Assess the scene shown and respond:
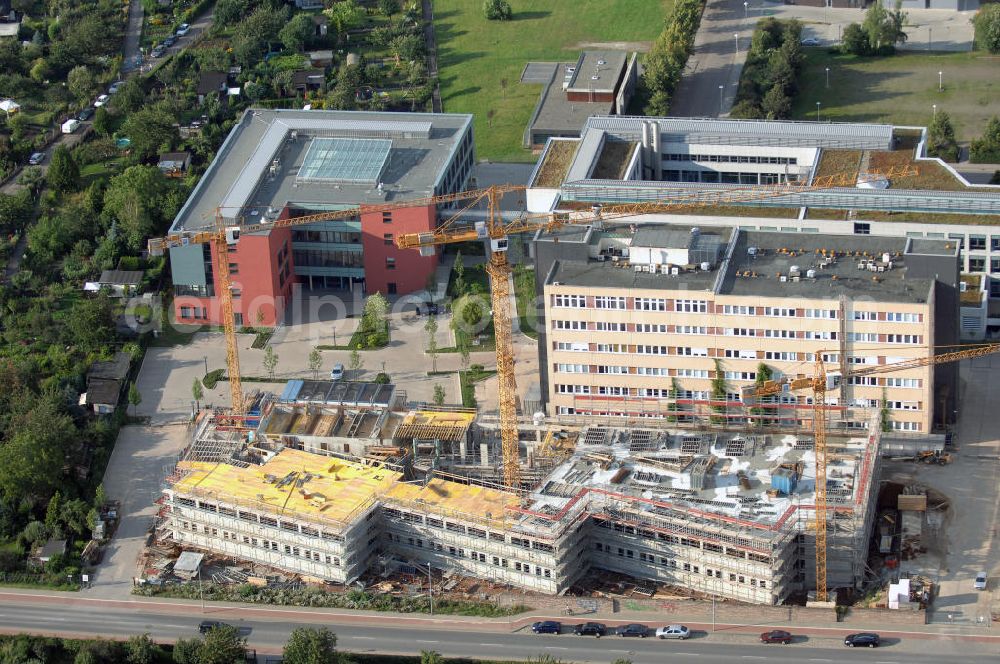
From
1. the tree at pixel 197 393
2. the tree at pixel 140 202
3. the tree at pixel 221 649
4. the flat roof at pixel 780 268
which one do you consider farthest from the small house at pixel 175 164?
the tree at pixel 221 649

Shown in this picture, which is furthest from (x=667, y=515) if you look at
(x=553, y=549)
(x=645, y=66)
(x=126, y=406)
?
(x=645, y=66)

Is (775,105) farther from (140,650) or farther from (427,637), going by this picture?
(140,650)

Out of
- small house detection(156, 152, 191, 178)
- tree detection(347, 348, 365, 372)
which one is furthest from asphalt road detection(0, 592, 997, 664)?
small house detection(156, 152, 191, 178)

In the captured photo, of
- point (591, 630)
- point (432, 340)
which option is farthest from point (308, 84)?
point (591, 630)

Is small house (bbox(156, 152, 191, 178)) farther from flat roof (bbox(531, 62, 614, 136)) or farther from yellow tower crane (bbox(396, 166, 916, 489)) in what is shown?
yellow tower crane (bbox(396, 166, 916, 489))

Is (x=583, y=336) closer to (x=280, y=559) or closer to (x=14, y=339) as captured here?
(x=280, y=559)
